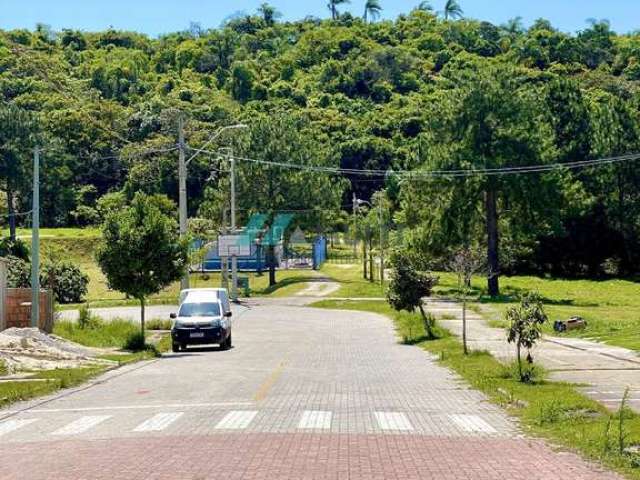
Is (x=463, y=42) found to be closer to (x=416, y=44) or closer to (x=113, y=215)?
(x=416, y=44)

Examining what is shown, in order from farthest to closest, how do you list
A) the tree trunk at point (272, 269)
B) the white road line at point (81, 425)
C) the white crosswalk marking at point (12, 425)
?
the tree trunk at point (272, 269) → the white crosswalk marking at point (12, 425) → the white road line at point (81, 425)

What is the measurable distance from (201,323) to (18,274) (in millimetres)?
31144

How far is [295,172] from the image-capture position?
78438 mm

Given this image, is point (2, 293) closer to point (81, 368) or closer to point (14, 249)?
point (81, 368)

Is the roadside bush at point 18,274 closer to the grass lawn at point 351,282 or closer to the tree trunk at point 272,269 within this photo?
the tree trunk at point 272,269

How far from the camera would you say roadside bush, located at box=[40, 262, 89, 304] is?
221ft

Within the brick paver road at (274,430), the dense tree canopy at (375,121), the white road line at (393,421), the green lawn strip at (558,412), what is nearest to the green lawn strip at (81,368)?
the brick paver road at (274,430)

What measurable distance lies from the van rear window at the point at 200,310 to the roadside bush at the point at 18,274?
26827 millimetres

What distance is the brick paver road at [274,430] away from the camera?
33.6 ft

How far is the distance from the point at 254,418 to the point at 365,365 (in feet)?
39.8

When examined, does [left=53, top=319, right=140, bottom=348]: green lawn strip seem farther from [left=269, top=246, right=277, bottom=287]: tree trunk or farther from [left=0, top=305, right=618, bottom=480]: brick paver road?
[left=269, top=246, right=277, bottom=287]: tree trunk

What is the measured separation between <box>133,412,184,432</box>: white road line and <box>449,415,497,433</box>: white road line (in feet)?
14.1

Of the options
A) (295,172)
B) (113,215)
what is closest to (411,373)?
(113,215)

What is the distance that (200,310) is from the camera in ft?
110
